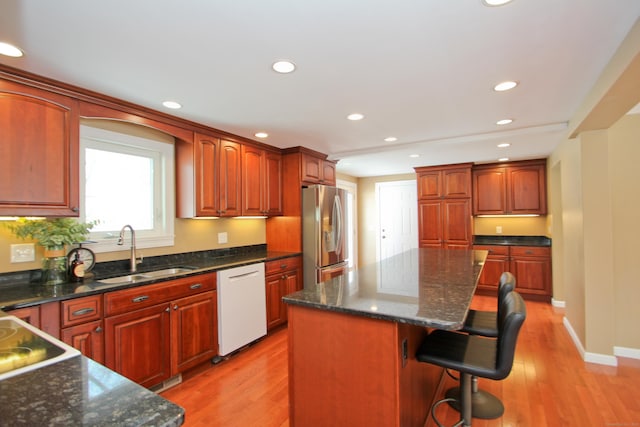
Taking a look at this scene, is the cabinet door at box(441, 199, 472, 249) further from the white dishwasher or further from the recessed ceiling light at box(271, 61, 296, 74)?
the recessed ceiling light at box(271, 61, 296, 74)

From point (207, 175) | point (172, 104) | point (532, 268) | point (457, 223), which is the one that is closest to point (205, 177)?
point (207, 175)

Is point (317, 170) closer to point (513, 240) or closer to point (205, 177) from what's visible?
point (205, 177)

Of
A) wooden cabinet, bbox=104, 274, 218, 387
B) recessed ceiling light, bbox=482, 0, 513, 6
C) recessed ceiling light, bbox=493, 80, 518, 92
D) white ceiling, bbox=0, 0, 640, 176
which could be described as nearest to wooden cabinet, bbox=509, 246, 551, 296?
white ceiling, bbox=0, 0, 640, 176

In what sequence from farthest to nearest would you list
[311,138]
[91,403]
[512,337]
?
[311,138] → [512,337] → [91,403]

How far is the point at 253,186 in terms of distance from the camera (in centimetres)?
359

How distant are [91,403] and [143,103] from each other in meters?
2.33

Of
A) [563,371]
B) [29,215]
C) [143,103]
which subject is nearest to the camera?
[29,215]

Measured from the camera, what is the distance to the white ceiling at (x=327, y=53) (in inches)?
54.4

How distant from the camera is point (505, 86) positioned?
2205 millimetres

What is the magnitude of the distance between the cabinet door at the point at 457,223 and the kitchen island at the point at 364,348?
11.9 ft

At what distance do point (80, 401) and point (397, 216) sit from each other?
611 centimetres

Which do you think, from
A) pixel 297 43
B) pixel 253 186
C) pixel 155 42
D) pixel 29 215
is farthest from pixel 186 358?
pixel 297 43

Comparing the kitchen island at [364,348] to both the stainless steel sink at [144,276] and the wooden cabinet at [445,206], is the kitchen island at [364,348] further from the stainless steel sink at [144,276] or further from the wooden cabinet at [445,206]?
the wooden cabinet at [445,206]

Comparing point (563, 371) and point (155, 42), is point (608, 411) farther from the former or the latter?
point (155, 42)
